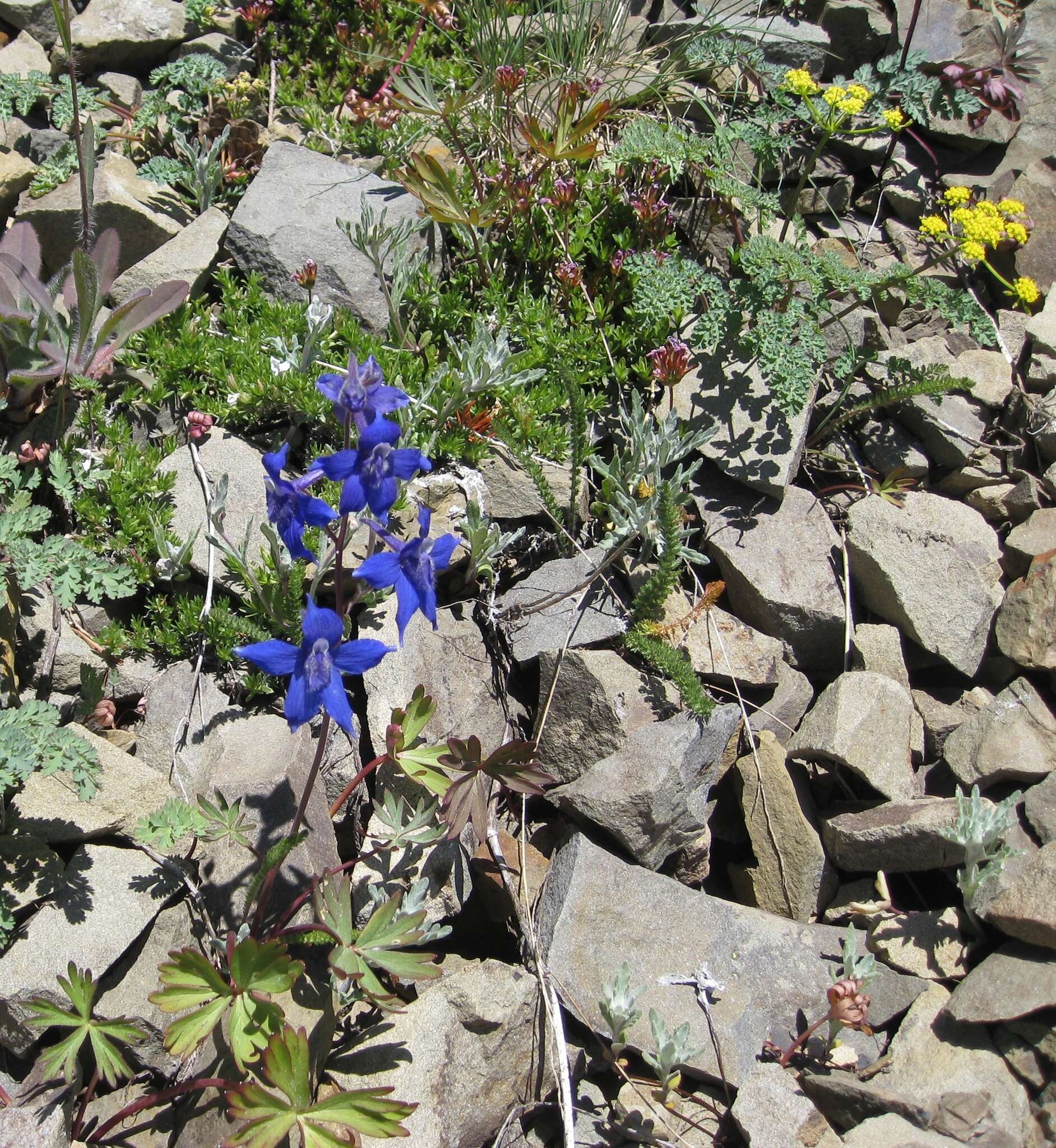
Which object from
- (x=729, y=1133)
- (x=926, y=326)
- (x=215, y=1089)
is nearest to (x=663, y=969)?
(x=729, y=1133)

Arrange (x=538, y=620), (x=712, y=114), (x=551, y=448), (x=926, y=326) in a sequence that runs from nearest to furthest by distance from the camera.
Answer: (x=538, y=620) < (x=551, y=448) < (x=926, y=326) < (x=712, y=114)

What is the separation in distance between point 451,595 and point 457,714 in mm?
696

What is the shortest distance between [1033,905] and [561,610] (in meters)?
2.20

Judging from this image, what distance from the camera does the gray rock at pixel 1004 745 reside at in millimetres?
3924

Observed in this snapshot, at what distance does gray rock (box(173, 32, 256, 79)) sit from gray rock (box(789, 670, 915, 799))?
5276 millimetres

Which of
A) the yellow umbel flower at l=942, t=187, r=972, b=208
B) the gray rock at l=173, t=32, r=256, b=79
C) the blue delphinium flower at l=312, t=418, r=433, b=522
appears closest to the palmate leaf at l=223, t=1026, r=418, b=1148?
the blue delphinium flower at l=312, t=418, r=433, b=522

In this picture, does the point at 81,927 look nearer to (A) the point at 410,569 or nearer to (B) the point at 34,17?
(A) the point at 410,569

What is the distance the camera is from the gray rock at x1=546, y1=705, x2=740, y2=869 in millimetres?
3754

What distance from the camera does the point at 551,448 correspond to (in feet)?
15.9

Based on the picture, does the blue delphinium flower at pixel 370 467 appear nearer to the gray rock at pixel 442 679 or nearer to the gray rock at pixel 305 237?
the gray rock at pixel 442 679

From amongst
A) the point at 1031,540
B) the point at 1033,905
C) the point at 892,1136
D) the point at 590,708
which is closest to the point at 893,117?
the point at 1031,540

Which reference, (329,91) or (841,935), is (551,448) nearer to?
(841,935)

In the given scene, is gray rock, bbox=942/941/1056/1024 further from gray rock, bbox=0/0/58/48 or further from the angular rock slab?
gray rock, bbox=0/0/58/48

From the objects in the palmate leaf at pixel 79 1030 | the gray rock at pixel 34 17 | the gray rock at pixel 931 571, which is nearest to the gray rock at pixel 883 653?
the gray rock at pixel 931 571
